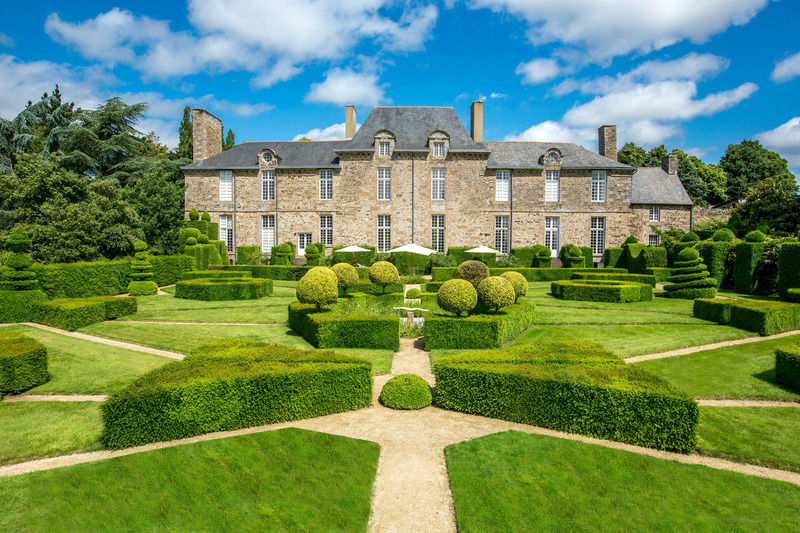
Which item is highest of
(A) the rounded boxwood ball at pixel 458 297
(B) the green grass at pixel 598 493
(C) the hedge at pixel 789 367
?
(A) the rounded boxwood ball at pixel 458 297

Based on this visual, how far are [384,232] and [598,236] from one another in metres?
16.9

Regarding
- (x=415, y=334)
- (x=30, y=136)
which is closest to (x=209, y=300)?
(x=415, y=334)

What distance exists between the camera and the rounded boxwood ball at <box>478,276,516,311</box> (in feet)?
40.4

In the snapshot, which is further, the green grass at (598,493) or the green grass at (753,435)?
the green grass at (753,435)

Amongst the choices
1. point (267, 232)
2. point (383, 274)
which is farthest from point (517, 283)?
point (267, 232)

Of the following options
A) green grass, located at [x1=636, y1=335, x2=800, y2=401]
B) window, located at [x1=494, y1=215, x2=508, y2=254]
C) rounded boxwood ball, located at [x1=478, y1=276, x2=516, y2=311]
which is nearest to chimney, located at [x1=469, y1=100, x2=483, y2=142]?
window, located at [x1=494, y1=215, x2=508, y2=254]

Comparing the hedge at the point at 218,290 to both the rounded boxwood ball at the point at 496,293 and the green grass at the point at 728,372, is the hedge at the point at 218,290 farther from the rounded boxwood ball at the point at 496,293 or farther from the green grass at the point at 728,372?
the green grass at the point at 728,372

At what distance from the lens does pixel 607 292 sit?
60.7ft

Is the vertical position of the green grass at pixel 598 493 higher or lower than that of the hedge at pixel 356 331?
lower

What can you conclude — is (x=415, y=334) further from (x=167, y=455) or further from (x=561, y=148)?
(x=561, y=148)

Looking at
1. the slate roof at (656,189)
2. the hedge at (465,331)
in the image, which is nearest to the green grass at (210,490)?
the hedge at (465,331)

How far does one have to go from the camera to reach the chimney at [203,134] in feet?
109

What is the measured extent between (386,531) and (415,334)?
8908mm

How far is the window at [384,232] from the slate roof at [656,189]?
1934 centimetres
